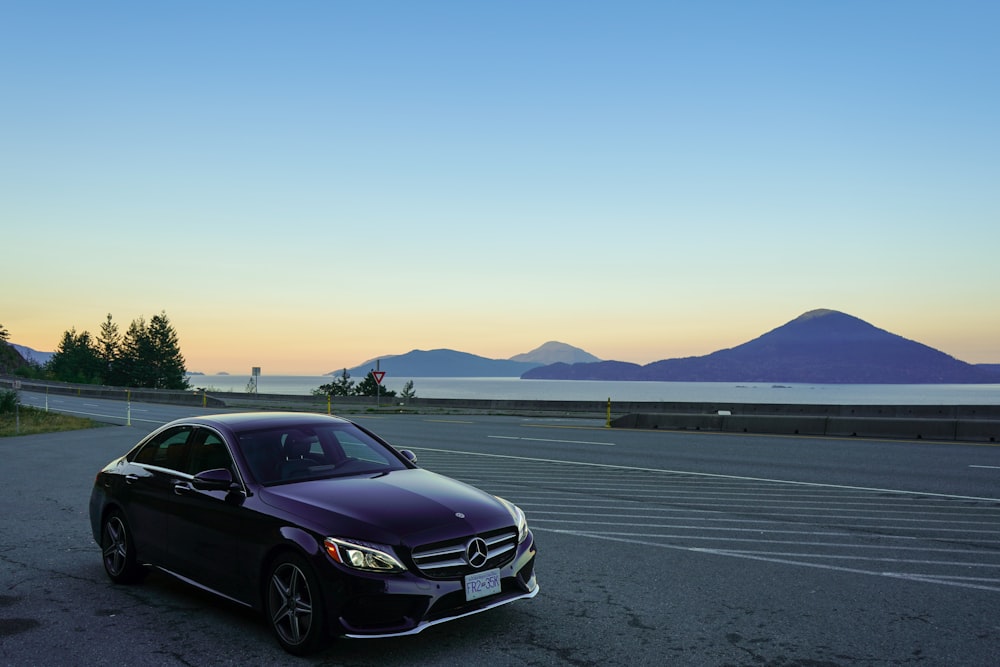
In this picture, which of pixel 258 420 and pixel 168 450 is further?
pixel 168 450

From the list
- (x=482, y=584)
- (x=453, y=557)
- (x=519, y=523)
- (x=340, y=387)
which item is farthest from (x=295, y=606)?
(x=340, y=387)

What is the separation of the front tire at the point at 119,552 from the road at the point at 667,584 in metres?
0.13

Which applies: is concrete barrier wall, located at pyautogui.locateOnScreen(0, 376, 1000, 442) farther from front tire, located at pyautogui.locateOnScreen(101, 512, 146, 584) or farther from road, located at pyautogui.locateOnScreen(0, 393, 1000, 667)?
front tire, located at pyautogui.locateOnScreen(101, 512, 146, 584)

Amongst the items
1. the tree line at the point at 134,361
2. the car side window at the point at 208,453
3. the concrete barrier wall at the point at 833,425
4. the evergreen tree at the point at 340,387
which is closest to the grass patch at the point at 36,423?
the concrete barrier wall at the point at 833,425

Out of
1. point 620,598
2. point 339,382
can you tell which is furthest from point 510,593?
point 339,382

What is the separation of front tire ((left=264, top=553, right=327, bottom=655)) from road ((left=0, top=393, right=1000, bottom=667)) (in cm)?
14

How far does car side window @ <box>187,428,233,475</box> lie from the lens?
6.02 metres

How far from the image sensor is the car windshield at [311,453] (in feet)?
19.1

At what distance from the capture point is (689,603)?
604cm

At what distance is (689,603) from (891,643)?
1.43m

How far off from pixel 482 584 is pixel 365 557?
0.75m

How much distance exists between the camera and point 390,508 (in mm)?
5148

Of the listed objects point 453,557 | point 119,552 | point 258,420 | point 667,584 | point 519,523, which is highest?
point 258,420

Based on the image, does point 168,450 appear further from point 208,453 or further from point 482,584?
point 482,584
